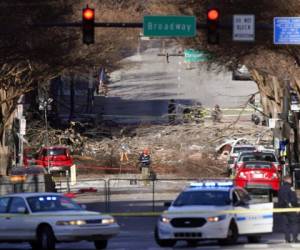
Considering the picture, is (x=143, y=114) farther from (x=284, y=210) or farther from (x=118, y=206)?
(x=284, y=210)

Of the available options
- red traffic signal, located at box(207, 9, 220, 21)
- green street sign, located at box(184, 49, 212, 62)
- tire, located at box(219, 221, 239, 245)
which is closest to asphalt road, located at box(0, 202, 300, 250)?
tire, located at box(219, 221, 239, 245)

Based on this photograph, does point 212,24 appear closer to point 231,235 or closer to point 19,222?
point 231,235

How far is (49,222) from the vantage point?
2314 centimetres

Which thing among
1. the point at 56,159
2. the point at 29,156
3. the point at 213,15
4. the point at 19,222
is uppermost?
the point at 213,15

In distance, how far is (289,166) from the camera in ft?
151

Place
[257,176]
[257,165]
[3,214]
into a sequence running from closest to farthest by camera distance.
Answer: [3,214], [257,176], [257,165]

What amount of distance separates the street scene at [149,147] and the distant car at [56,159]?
75 millimetres

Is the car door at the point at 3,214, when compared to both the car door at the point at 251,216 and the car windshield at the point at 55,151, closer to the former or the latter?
the car door at the point at 251,216

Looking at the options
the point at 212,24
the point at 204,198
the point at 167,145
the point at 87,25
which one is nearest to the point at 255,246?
the point at 204,198

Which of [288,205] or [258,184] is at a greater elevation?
[288,205]

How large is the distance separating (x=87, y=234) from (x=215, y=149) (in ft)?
112

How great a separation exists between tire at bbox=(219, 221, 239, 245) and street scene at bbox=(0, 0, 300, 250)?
0.16 ft

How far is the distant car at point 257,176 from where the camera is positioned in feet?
128

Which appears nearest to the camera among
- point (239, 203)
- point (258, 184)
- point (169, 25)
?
point (239, 203)
